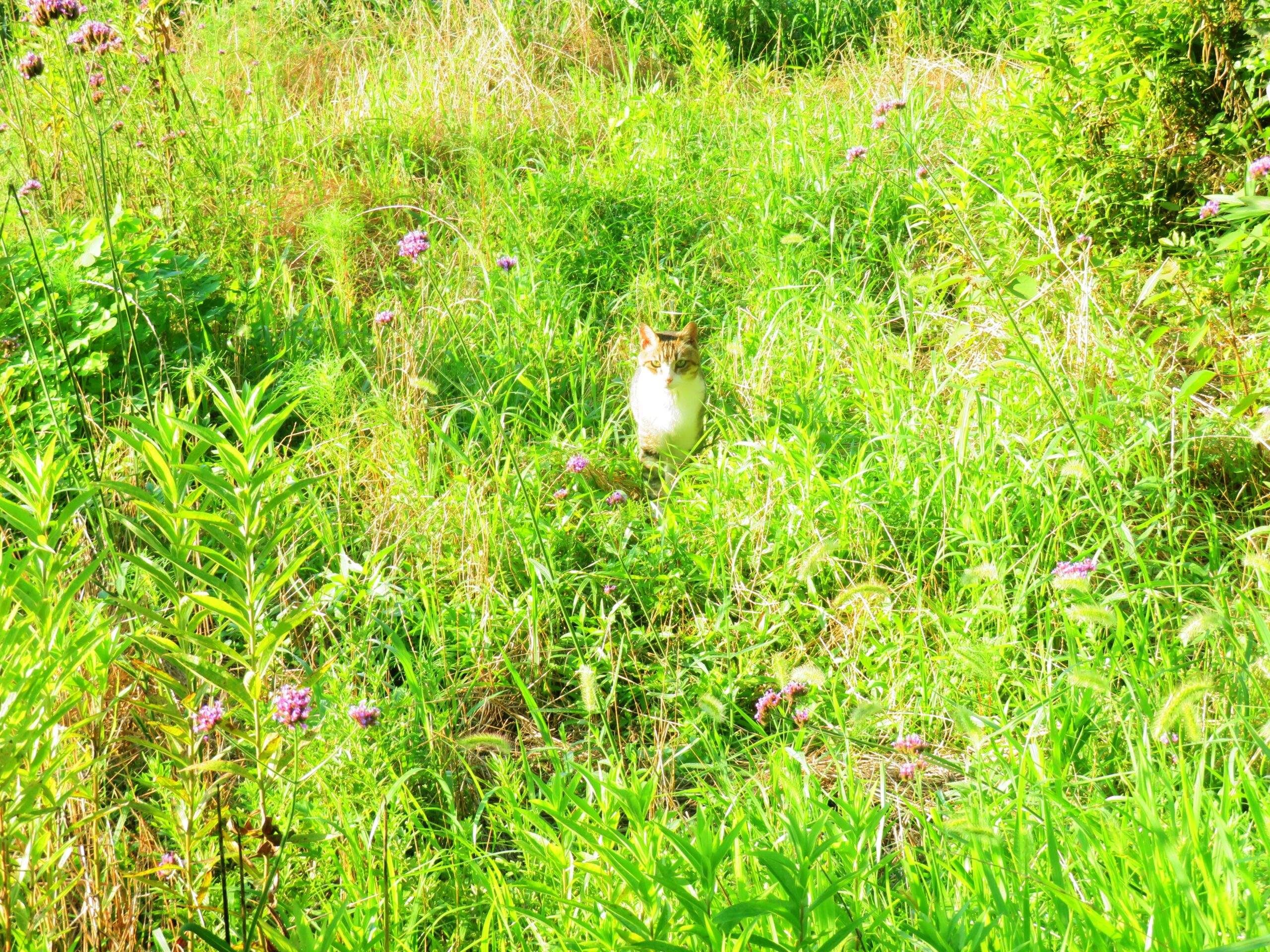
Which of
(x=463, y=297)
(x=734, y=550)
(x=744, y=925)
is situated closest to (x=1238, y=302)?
(x=734, y=550)

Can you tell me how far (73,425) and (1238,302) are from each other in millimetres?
3343

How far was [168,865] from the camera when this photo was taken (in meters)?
1.44

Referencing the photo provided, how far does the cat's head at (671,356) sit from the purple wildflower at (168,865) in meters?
2.12

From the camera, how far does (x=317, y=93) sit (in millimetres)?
5887

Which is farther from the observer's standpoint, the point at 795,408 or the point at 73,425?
the point at 795,408

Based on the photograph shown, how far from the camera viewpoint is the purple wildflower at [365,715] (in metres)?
2.11

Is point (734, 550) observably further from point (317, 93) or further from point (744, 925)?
point (317, 93)

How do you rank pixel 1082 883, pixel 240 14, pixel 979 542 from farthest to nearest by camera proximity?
pixel 240 14 < pixel 979 542 < pixel 1082 883

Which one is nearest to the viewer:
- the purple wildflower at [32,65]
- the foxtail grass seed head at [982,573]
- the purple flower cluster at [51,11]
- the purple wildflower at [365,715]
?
the purple wildflower at [365,715]

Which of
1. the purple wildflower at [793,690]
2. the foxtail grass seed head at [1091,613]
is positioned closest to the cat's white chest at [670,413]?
the purple wildflower at [793,690]

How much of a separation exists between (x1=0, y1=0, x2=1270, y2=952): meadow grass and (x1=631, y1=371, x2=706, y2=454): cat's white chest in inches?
5.0

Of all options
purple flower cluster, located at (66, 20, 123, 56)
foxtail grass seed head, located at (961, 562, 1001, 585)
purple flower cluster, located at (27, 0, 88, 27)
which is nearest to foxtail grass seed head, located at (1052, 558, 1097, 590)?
foxtail grass seed head, located at (961, 562, 1001, 585)

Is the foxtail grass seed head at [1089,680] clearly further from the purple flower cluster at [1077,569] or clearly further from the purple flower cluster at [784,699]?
the purple flower cluster at [784,699]

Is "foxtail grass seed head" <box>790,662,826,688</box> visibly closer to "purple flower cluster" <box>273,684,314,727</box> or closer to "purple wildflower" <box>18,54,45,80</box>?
"purple flower cluster" <box>273,684,314,727</box>
